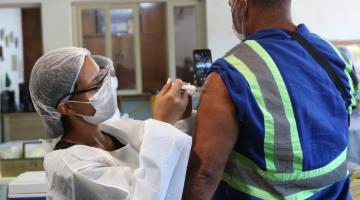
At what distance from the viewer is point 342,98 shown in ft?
3.34

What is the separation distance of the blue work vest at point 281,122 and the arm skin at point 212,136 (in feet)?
0.07

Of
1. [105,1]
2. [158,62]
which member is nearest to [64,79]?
[105,1]

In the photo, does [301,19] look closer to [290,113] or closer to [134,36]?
[134,36]

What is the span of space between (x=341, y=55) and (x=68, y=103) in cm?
77

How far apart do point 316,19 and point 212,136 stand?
4.13 metres

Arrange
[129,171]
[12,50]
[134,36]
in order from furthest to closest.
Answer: [12,50] → [134,36] → [129,171]

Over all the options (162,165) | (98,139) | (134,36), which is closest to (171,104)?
(162,165)

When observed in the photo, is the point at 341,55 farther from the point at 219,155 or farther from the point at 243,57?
the point at 219,155

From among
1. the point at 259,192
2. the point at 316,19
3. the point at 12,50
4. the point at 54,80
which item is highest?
the point at 316,19

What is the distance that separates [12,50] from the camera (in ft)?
22.2

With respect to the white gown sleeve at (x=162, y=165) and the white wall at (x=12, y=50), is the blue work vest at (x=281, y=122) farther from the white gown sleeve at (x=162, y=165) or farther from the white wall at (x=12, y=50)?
the white wall at (x=12, y=50)

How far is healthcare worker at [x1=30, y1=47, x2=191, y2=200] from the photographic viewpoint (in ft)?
3.43

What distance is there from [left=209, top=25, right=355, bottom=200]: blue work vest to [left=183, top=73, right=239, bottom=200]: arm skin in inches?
0.8

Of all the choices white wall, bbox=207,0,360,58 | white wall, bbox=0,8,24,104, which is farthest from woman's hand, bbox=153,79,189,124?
white wall, bbox=0,8,24,104
